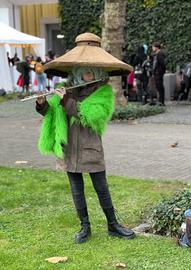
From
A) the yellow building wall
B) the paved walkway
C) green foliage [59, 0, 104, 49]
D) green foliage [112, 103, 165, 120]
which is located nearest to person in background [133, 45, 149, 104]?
the paved walkway

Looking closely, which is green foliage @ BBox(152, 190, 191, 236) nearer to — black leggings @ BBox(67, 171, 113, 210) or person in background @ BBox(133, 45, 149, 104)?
black leggings @ BBox(67, 171, 113, 210)

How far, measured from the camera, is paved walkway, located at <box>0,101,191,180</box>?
831 centimetres

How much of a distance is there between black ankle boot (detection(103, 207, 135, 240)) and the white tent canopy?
1503 cm

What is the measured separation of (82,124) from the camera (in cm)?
493

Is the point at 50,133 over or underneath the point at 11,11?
underneath

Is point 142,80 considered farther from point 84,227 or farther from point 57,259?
point 57,259

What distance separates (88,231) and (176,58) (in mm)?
16165

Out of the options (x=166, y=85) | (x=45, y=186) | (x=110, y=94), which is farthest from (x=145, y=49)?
(x=110, y=94)

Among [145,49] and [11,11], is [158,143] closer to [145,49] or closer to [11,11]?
[145,49]

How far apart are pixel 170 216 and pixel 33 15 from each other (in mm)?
24526

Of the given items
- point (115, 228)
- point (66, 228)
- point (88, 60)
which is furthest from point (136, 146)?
point (88, 60)

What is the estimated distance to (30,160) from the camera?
30.2ft

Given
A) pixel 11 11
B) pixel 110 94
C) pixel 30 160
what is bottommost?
pixel 30 160

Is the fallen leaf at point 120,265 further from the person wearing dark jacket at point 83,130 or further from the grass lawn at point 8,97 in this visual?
the grass lawn at point 8,97
